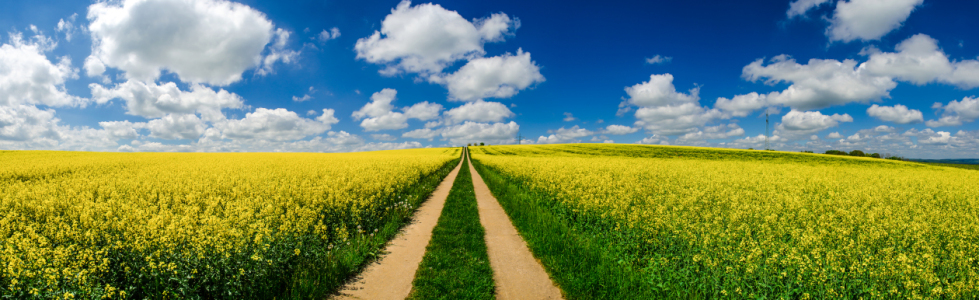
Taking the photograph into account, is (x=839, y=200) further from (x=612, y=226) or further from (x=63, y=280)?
(x=63, y=280)

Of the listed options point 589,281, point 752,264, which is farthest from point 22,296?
point 752,264

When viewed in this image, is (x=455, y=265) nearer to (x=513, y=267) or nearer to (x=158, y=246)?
(x=513, y=267)

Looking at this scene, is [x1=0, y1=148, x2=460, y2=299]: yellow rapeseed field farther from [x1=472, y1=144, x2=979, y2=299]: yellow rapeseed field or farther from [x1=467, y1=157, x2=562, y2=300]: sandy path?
[x1=472, y1=144, x2=979, y2=299]: yellow rapeseed field

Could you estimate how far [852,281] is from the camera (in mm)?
4133

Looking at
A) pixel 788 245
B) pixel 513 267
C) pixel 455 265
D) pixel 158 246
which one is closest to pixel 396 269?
Result: pixel 455 265

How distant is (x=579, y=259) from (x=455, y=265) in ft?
8.11

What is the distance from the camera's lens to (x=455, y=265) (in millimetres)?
6605

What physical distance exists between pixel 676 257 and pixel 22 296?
8555mm

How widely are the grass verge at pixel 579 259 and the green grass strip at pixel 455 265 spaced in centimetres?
123

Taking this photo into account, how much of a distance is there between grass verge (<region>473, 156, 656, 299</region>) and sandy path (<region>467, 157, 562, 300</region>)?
0.63 ft

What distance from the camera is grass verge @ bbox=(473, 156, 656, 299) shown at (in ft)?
16.8

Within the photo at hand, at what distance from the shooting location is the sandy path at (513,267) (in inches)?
217

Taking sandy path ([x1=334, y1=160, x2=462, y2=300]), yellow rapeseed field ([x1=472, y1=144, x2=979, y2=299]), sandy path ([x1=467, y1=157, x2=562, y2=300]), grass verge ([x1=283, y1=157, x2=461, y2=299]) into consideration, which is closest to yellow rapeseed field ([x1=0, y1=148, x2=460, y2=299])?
grass verge ([x1=283, y1=157, x2=461, y2=299])

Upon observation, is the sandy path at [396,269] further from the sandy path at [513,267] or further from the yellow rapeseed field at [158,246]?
the sandy path at [513,267]
